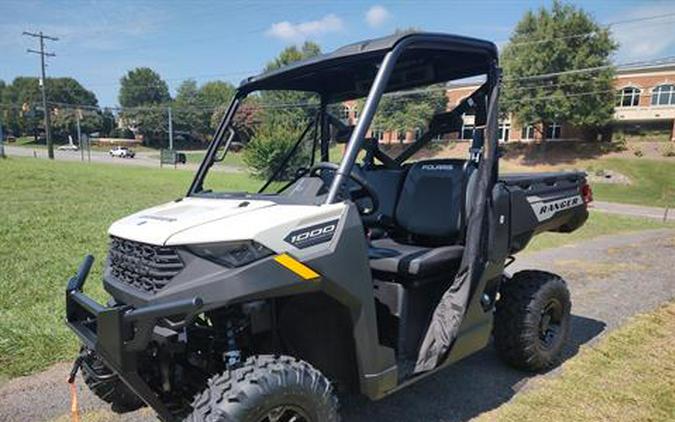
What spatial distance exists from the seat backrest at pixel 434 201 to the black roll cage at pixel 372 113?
1.15 feet

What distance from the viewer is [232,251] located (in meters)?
2.20

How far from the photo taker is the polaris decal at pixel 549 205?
3752 millimetres

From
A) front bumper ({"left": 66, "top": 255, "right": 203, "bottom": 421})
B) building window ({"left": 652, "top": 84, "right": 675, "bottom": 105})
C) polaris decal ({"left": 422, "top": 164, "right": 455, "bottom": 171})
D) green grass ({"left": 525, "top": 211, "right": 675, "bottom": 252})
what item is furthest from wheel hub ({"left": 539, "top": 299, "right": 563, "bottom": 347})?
building window ({"left": 652, "top": 84, "right": 675, "bottom": 105})

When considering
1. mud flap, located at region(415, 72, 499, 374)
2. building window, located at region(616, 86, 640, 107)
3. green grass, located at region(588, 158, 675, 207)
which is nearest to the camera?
mud flap, located at region(415, 72, 499, 374)

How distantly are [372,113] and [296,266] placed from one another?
924mm

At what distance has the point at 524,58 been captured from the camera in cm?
3972

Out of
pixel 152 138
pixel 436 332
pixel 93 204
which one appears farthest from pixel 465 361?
pixel 152 138

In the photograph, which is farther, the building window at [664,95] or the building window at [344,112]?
the building window at [664,95]

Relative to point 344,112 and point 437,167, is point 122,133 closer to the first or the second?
point 344,112

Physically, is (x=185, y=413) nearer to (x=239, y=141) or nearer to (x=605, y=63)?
(x=239, y=141)

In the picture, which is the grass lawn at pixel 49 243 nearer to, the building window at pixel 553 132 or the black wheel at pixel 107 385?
the black wheel at pixel 107 385

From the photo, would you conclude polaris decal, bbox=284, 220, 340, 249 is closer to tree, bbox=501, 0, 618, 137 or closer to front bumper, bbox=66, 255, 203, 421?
front bumper, bbox=66, 255, 203, 421

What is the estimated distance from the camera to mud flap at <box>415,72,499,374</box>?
2.96 meters

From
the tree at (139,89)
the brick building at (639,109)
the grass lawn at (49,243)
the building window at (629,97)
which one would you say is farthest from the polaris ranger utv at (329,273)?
the tree at (139,89)
